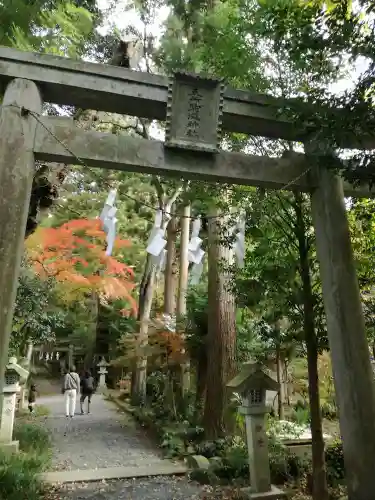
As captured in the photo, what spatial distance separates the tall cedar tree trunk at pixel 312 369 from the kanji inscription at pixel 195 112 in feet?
5.69

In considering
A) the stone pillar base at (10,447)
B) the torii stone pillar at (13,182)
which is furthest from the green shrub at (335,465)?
the stone pillar base at (10,447)

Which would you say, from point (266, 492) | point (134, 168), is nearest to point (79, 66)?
point (134, 168)

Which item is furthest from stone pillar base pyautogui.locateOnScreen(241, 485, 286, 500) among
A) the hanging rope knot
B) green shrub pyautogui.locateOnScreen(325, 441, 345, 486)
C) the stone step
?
the hanging rope knot

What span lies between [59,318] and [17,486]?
711cm

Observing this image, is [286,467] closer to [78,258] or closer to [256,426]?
[256,426]

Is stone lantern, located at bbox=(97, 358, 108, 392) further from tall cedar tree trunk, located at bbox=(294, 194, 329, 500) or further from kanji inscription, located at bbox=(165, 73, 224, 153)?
kanji inscription, located at bbox=(165, 73, 224, 153)

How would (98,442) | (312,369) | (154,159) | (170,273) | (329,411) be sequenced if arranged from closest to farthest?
(154,159), (312,369), (98,442), (329,411), (170,273)

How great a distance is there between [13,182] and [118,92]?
5.37 ft

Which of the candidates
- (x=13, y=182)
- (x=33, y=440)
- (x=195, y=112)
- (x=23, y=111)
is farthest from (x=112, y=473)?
(x=195, y=112)

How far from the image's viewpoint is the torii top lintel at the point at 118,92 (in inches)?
172

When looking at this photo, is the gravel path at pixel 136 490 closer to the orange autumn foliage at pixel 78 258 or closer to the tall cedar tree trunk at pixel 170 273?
the orange autumn foliage at pixel 78 258

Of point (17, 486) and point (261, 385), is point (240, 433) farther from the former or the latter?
point (17, 486)

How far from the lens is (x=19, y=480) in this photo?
5574 mm

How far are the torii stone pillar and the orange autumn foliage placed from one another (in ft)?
27.2
